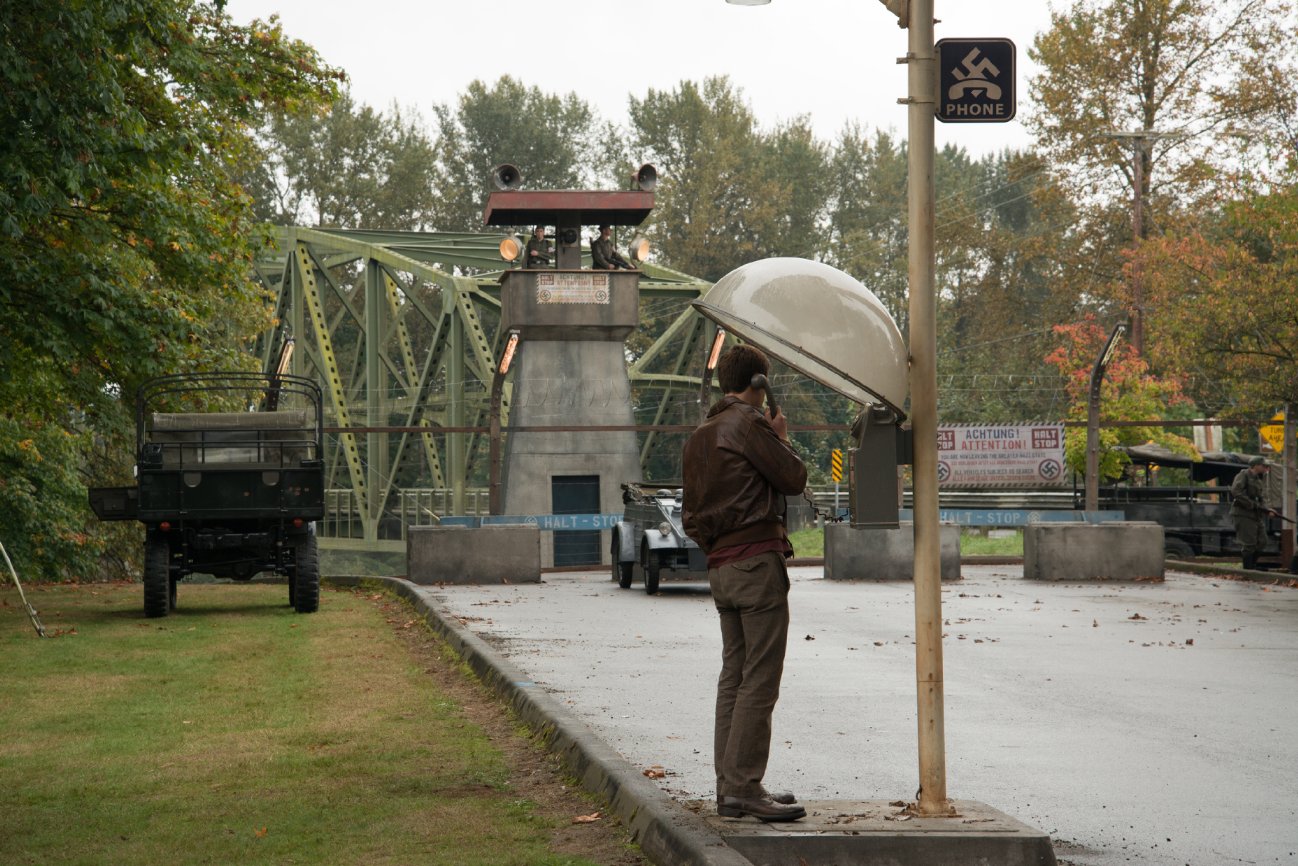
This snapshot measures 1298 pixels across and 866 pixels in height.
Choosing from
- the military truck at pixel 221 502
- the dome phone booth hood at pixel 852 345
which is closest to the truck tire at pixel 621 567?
the military truck at pixel 221 502

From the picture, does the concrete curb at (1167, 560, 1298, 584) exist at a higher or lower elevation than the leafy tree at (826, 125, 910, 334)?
lower

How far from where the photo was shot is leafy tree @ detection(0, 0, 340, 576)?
13455 mm

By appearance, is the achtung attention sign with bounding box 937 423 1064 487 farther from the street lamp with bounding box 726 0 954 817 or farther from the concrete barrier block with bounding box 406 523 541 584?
the street lamp with bounding box 726 0 954 817

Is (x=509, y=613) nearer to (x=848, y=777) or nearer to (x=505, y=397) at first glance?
(x=848, y=777)

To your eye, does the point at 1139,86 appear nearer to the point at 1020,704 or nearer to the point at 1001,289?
the point at 1001,289

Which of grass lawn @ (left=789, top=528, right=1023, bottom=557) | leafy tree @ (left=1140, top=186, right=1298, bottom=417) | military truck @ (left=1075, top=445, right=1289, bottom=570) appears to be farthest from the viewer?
grass lawn @ (left=789, top=528, right=1023, bottom=557)

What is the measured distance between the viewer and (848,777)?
7242mm

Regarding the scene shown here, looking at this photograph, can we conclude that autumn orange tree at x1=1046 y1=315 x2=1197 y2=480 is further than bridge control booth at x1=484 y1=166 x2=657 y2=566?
No

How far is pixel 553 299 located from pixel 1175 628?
20698mm

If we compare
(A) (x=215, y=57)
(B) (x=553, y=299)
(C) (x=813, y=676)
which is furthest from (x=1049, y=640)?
(B) (x=553, y=299)

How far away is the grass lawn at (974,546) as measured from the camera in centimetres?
3644

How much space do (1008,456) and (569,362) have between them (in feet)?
38.8

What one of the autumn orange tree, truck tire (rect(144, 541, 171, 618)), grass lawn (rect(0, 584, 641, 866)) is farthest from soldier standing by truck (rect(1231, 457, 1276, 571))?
truck tire (rect(144, 541, 171, 618))

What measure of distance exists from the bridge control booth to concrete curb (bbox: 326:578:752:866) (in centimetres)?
2331
